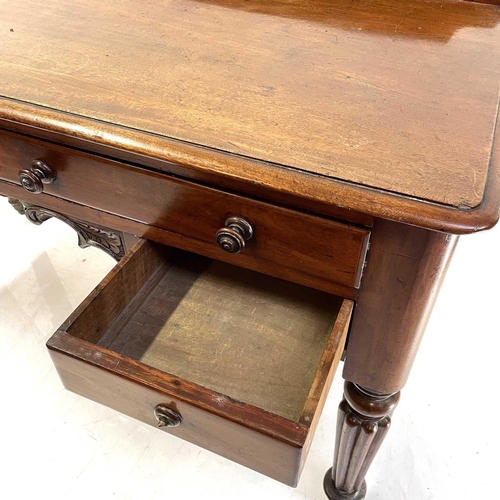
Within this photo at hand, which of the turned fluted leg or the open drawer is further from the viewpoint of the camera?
the turned fluted leg

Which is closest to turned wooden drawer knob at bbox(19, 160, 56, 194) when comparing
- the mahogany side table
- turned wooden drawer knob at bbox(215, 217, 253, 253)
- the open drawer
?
the mahogany side table

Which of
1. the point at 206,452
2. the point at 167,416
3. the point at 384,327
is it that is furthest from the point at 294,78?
the point at 206,452

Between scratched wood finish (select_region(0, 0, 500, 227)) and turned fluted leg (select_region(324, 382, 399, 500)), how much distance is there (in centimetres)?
34

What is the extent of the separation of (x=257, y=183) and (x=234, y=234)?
9 cm

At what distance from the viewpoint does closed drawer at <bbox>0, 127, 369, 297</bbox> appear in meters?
0.54

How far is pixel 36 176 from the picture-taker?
66 centimetres

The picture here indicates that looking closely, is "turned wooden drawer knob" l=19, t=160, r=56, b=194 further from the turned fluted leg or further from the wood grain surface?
the turned fluted leg

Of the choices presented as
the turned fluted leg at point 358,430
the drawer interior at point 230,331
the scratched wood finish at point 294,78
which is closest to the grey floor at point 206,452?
the turned fluted leg at point 358,430

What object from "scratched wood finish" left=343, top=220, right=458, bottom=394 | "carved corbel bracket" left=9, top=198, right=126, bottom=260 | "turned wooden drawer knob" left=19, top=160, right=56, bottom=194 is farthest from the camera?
"carved corbel bracket" left=9, top=198, right=126, bottom=260

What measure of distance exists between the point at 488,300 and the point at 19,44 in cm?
112

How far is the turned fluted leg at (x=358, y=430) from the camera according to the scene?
70cm

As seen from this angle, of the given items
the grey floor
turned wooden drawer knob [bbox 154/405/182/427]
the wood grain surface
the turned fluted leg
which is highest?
turned wooden drawer knob [bbox 154/405/182/427]

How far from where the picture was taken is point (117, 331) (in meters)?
0.74

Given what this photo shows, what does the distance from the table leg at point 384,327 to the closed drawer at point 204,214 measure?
25 mm
